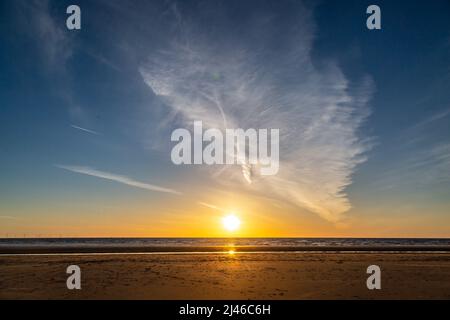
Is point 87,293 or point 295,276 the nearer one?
point 87,293

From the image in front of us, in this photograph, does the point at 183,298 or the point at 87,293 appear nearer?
the point at 183,298

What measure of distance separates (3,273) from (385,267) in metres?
26.5

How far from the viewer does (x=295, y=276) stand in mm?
19453

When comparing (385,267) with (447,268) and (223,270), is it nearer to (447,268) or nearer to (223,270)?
(447,268)
